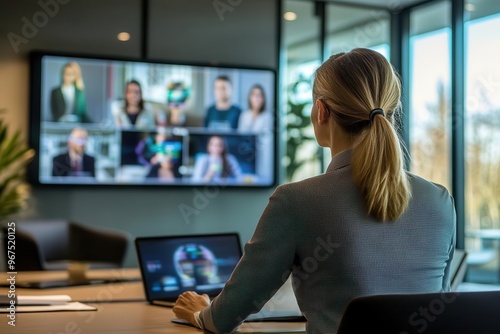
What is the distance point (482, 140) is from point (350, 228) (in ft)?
16.3

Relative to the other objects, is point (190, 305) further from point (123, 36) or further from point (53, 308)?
point (123, 36)

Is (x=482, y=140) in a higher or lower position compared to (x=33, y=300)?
higher

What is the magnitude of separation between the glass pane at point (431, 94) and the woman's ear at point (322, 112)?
16.3 ft

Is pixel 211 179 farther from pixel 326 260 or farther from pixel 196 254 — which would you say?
pixel 326 260

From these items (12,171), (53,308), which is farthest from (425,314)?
(12,171)

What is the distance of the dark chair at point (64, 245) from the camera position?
527 centimetres

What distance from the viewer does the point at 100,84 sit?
628 centimetres

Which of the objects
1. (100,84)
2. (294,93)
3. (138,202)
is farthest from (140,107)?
(294,93)

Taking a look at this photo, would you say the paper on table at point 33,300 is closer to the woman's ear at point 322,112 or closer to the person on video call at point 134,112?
the woman's ear at point 322,112

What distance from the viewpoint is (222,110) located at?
6.70 meters

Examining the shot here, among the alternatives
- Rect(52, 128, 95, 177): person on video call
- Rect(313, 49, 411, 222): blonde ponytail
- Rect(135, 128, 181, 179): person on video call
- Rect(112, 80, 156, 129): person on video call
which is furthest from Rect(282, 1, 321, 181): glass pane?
Rect(313, 49, 411, 222): blonde ponytail

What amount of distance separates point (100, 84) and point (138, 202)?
1.00 meters

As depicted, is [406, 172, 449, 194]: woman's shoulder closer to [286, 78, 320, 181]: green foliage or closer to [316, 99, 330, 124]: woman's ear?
[316, 99, 330, 124]: woman's ear

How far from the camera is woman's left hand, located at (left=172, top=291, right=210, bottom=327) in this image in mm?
2014
